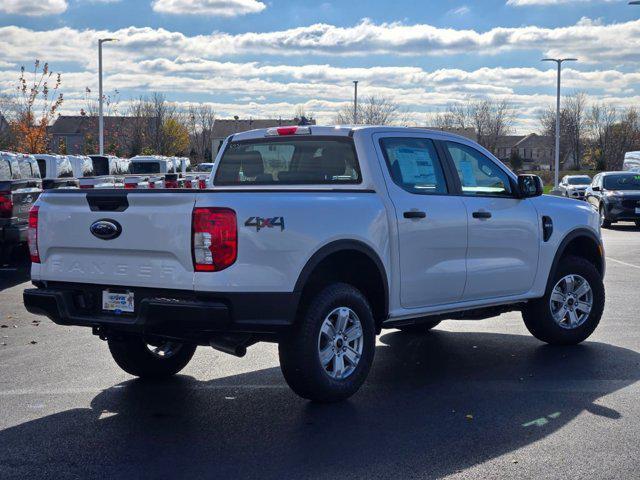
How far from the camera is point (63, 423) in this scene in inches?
236

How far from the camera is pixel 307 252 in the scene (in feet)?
20.1

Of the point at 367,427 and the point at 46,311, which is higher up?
the point at 46,311

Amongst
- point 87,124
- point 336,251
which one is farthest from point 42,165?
point 87,124

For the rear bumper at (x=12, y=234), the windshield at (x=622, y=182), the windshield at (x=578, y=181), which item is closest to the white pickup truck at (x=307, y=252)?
the rear bumper at (x=12, y=234)

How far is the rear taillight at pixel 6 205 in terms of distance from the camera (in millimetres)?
15008

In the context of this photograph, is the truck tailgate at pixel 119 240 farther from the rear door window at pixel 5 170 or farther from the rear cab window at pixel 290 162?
the rear door window at pixel 5 170

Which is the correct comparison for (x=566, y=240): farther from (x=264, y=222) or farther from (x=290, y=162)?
(x=264, y=222)

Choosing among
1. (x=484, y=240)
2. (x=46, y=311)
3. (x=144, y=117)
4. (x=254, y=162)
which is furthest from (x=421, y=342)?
(x=144, y=117)

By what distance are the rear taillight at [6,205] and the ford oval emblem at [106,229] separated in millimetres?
9398

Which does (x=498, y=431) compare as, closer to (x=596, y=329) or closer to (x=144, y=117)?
(x=596, y=329)

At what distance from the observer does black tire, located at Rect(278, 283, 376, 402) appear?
619cm

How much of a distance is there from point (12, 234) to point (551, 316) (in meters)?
9.44

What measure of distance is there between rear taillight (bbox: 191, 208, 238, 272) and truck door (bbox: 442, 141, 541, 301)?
8.15 feet

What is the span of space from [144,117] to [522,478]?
64.1 meters
